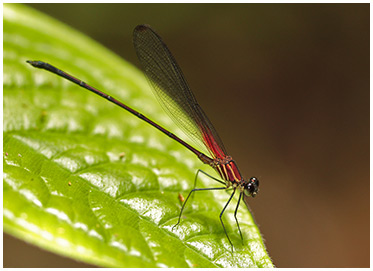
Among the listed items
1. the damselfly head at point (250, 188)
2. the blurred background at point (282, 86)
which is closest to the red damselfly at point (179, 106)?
the damselfly head at point (250, 188)

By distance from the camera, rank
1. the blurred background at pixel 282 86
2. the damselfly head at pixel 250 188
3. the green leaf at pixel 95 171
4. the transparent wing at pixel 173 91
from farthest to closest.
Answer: the blurred background at pixel 282 86, the transparent wing at pixel 173 91, the damselfly head at pixel 250 188, the green leaf at pixel 95 171

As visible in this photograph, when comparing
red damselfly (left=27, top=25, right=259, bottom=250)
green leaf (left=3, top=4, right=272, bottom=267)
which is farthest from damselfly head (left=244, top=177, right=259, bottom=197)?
green leaf (left=3, top=4, right=272, bottom=267)

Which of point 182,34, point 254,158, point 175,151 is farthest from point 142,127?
point 182,34

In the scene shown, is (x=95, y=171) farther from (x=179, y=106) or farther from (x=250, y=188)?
(x=250, y=188)

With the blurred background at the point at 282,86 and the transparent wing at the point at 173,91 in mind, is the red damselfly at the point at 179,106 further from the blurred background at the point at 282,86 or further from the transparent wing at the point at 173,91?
the blurred background at the point at 282,86

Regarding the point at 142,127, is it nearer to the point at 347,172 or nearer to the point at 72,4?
the point at 347,172

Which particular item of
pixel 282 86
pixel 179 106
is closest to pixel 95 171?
pixel 179 106
